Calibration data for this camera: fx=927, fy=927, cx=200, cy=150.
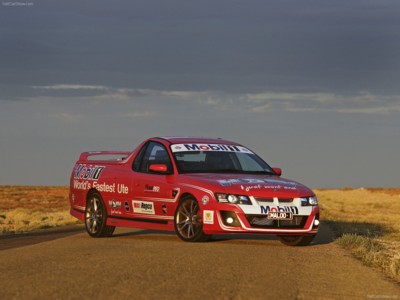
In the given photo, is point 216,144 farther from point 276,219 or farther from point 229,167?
point 276,219

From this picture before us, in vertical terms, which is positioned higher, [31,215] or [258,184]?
[258,184]

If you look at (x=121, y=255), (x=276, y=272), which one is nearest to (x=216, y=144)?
(x=121, y=255)

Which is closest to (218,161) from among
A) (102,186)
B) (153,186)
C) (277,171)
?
(277,171)

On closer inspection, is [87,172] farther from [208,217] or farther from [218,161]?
[208,217]

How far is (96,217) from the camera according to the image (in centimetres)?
1664

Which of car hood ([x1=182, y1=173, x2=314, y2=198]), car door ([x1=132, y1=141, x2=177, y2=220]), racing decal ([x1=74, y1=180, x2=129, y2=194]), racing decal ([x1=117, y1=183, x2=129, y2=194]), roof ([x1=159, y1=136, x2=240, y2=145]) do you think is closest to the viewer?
car hood ([x1=182, y1=173, x2=314, y2=198])

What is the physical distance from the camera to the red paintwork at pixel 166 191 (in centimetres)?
1391

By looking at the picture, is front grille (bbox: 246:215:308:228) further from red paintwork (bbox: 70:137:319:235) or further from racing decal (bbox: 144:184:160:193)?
racing decal (bbox: 144:184:160:193)

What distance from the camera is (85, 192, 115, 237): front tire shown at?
53.8 feet

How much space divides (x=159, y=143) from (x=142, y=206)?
1.17 m

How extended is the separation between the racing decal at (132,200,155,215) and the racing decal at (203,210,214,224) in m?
1.53

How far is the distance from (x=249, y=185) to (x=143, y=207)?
7.49ft

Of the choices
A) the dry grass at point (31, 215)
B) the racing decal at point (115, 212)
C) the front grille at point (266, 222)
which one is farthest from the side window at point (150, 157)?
the dry grass at point (31, 215)

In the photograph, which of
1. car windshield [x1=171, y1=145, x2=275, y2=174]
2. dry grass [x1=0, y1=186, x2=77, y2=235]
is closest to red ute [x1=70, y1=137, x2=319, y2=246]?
car windshield [x1=171, y1=145, x2=275, y2=174]
